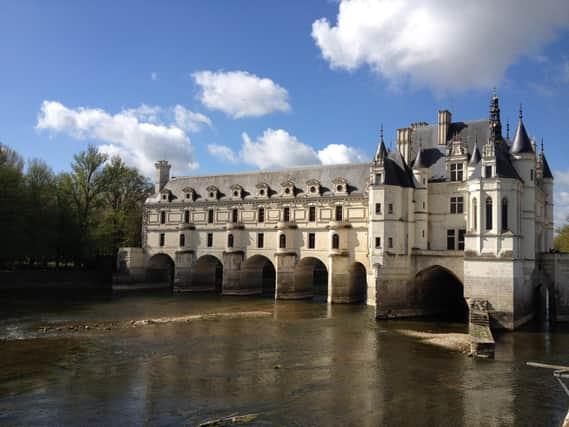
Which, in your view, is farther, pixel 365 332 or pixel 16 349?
pixel 365 332

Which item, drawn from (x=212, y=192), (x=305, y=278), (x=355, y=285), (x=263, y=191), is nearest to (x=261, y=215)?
(x=263, y=191)

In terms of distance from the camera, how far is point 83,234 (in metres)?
47.7

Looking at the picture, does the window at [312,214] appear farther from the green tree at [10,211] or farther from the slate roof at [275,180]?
the green tree at [10,211]

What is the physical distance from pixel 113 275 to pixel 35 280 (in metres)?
6.46

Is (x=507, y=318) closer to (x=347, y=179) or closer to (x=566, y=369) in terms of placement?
(x=566, y=369)

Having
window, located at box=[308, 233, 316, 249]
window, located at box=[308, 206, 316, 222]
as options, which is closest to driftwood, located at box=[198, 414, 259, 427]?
window, located at box=[308, 233, 316, 249]

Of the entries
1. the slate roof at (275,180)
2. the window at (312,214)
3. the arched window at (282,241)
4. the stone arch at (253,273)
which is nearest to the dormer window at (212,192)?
the slate roof at (275,180)

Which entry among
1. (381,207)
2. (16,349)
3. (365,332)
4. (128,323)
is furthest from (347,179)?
(16,349)

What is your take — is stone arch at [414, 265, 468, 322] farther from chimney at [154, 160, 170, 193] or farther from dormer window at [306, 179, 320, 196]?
chimney at [154, 160, 170, 193]

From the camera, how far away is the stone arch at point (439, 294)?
96.1ft

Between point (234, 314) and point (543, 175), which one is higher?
point (543, 175)

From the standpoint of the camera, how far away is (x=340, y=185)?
36250 millimetres

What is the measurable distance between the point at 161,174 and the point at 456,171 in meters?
29.6

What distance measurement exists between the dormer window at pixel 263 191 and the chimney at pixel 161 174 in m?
12.7
